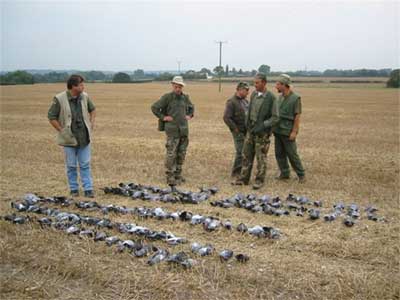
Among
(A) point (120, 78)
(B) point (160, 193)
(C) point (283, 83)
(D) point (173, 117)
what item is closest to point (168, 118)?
(D) point (173, 117)

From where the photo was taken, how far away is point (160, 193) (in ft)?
27.4

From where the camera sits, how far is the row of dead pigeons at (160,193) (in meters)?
7.85

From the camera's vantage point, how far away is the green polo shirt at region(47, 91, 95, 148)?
24.9ft

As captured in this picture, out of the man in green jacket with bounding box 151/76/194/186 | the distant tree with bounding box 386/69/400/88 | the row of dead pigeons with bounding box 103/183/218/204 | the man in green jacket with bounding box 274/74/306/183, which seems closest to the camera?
the row of dead pigeons with bounding box 103/183/218/204

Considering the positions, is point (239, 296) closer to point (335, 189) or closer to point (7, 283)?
point (7, 283)

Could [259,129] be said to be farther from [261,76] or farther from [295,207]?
[295,207]

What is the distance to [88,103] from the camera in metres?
7.91

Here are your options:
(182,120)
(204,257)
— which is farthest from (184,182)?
(204,257)

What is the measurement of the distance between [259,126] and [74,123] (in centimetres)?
367

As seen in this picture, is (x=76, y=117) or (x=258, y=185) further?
(x=258, y=185)

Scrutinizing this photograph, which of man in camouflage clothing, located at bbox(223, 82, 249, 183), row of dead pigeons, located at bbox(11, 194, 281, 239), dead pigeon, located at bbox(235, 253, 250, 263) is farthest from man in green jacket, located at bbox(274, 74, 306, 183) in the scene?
dead pigeon, located at bbox(235, 253, 250, 263)

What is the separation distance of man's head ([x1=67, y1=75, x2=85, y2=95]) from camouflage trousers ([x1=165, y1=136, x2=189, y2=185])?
7.62ft

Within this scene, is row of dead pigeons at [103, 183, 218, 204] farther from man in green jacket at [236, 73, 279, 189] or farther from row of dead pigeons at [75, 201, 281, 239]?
man in green jacket at [236, 73, 279, 189]

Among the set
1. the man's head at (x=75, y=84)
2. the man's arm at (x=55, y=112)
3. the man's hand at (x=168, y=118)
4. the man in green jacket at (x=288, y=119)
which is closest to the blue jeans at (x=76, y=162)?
the man's arm at (x=55, y=112)
